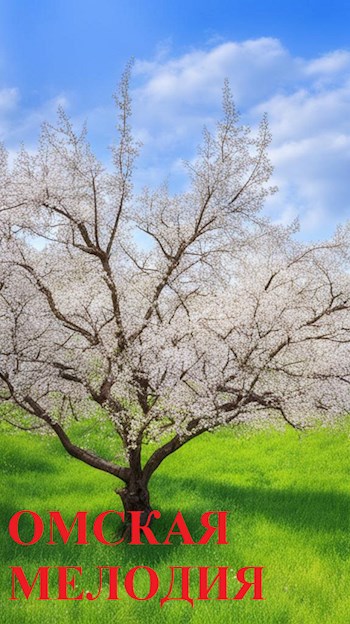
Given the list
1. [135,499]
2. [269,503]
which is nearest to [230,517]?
[269,503]

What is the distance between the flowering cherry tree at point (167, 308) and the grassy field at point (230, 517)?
2.14m

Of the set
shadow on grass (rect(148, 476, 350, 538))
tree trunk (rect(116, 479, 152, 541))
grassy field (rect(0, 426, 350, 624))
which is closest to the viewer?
grassy field (rect(0, 426, 350, 624))

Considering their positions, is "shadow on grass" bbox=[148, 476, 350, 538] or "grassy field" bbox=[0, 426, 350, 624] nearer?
"grassy field" bbox=[0, 426, 350, 624]

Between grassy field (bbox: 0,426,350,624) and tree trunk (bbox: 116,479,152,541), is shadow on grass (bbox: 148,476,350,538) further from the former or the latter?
tree trunk (bbox: 116,479,152,541)

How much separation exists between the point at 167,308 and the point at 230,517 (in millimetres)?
5416

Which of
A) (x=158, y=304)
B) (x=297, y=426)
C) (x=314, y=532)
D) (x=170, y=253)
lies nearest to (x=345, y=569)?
(x=314, y=532)

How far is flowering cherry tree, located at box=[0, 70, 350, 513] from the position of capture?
491 inches

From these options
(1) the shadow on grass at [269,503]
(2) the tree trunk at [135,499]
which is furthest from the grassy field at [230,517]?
(2) the tree trunk at [135,499]

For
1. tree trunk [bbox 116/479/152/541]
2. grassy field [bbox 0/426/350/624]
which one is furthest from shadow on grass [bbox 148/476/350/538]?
tree trunk [bbox 116/479/152/541]

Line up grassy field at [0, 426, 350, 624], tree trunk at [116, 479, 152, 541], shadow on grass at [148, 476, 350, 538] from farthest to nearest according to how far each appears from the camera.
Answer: shadow on grass at [148, 476, 350, 538] < tree trunk at [116, 479, 152, 541] < grassy field at [0, 426, 350, 624]

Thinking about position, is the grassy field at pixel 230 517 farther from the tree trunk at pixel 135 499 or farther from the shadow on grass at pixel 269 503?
the tree trunk at pixel 135 499

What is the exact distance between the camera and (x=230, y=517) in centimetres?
1505

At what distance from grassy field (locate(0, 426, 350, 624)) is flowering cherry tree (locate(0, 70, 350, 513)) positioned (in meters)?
2.14

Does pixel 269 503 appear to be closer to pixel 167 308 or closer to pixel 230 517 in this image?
pixel 230 517
